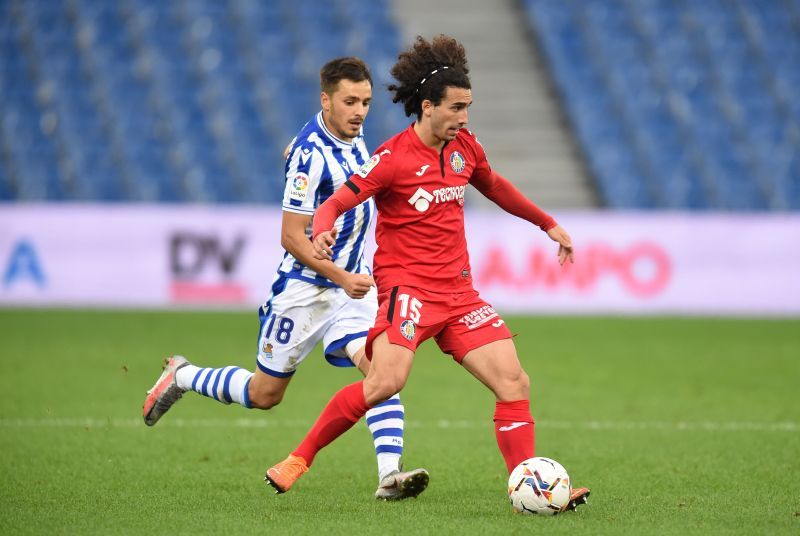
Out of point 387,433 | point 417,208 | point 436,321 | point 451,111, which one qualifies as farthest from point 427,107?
point 387,433

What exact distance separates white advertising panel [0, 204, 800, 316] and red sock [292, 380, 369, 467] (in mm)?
11103

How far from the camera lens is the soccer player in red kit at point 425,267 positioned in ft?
19.6

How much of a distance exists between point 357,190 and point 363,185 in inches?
1.6

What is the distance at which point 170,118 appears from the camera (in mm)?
21312

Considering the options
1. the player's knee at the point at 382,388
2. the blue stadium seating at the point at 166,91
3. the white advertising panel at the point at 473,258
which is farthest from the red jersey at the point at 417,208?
the blue stadium seating at the point at 166,91

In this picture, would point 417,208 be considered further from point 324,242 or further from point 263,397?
point 263,397

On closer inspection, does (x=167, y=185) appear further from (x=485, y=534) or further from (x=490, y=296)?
(x=485, y=534)

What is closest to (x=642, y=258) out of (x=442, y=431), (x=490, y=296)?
(x=490, y=296)

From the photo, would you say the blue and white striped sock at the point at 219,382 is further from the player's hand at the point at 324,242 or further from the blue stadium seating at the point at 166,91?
the blue stadium seating at the point at 166,91

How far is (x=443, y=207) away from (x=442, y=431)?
2972mm

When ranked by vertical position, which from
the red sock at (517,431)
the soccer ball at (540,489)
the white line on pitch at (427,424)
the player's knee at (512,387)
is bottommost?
the white line on pitch at (427,424)

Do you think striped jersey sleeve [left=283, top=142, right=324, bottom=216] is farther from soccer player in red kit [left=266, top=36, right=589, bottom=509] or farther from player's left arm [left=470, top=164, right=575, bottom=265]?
player's left arm [left=470, top=164, right=575, bottom=265]

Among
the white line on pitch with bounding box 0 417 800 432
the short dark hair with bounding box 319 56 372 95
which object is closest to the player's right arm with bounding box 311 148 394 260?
the short dark hair with bounding box 319 56 372 95

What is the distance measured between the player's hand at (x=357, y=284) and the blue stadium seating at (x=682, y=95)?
52.0 ft
